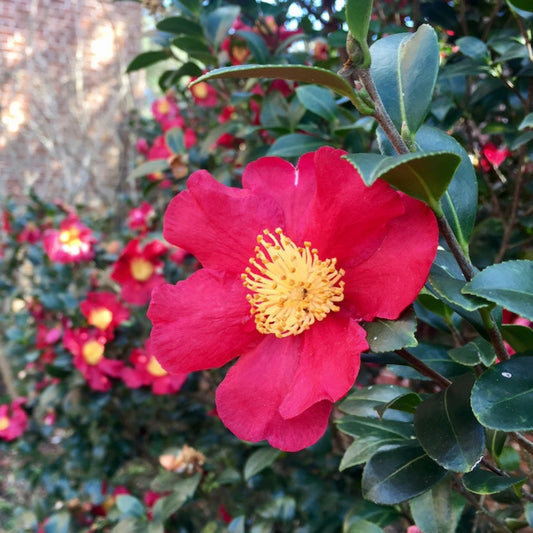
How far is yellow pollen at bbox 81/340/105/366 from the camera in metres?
1.54

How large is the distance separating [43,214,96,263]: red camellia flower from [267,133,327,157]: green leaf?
1035 millimetres

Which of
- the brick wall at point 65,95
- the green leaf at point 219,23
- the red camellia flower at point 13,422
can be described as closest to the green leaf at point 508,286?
the green leaf at point 219,23

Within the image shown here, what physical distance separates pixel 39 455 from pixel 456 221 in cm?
207

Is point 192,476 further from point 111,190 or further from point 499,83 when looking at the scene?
point 111,190

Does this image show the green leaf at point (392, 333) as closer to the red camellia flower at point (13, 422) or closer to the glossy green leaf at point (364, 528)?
the glossy green leaf at point (364, 528)

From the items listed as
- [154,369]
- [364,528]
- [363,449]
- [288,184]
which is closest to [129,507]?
[154,369]

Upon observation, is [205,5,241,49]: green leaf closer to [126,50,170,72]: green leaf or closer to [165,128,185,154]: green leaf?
[126,50,170,72]: green leaf

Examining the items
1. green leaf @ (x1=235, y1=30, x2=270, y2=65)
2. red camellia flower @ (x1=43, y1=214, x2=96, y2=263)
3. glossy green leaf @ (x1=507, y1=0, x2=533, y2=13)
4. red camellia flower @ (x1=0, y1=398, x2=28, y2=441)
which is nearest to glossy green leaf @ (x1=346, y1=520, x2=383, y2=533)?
glossy green leaf @ (x1=507, y1=0, x2=533, y2=13)

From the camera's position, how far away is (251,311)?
55cm

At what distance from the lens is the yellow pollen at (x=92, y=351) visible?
5.07 feet

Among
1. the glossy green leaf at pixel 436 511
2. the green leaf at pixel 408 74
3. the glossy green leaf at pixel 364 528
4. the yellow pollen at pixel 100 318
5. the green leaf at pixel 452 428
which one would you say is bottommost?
the yellow pollen at pixel 100 318

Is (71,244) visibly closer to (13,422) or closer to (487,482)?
(13,422)

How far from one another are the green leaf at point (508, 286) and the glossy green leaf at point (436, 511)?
0.29 m

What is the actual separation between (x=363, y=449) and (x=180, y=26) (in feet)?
2.99
